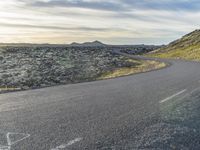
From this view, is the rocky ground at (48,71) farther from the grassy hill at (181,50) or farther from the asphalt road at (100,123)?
the grassy hill at (181,50)

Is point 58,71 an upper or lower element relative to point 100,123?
lower

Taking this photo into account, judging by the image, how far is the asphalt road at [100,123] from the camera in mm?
6617

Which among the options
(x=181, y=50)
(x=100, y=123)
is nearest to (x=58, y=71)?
(x=100, y=123)

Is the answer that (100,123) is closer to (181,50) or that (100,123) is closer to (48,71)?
(48,71)

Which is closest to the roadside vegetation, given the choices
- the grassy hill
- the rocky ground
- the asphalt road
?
the rocky ground

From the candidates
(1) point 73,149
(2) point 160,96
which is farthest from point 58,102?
(1) point 73,149

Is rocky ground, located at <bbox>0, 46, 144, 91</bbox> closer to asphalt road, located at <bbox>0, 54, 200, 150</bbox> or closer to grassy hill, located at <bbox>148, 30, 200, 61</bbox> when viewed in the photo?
asphalt road, located at <bbox>0, 54, 200, 150</bbox>

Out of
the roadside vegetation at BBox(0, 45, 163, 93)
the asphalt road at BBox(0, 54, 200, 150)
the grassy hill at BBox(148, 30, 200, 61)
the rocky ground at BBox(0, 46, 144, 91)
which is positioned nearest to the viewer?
the asphalt road at BBox(0, 54, 200, 150)

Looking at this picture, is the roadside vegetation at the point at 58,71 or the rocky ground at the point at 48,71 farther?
the rocky ground at the point at 48,71

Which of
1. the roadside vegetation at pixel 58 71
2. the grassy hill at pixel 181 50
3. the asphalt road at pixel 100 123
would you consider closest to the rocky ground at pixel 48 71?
the roadside vegetation at pixel 58 71

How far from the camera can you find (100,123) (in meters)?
8.45

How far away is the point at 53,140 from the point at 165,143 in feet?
6.46

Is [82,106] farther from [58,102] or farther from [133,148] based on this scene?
[133,148]

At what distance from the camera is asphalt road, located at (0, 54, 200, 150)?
6617 millimetres
